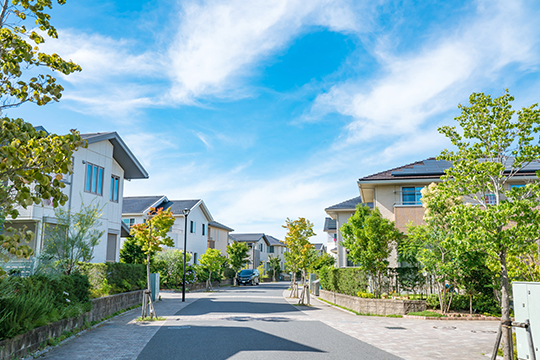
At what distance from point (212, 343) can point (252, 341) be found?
1.01 metres

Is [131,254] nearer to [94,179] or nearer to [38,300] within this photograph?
[94,179]

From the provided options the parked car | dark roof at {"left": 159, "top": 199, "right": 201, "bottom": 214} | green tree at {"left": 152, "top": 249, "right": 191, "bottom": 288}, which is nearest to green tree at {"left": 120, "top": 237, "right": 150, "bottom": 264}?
green tree at {"left": 152, "top": 249, "right": 191, "bottom": 288}

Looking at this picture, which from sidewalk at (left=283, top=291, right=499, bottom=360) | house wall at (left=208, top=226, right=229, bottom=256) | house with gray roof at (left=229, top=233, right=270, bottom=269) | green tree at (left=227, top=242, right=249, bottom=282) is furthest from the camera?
house with gray roof at (left=229, top=233, right=270, bottom=269)

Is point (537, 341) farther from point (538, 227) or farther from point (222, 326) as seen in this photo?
point (222, 326)

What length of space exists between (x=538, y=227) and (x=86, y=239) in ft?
51.7

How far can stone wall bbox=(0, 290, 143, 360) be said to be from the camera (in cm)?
834

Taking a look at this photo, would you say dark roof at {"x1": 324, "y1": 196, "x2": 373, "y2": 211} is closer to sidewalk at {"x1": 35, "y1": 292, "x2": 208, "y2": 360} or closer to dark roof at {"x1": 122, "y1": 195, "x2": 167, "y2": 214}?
dark roof at {"x1": 122, "y1": 195, "x2": 167, "y2": 214}

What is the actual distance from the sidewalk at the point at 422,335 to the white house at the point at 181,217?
28983 millimetres

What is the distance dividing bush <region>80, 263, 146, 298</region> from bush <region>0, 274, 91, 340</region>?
2.38 meters

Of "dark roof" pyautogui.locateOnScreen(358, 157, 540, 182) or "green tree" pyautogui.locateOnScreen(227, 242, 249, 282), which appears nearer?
"dark roof" pyautogui.locateOnScreen(358, 157, 540, 182)

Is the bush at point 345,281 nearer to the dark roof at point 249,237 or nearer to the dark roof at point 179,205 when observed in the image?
the dark roof at point 179,205

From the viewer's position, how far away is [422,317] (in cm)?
1636

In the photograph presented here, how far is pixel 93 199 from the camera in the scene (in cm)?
2248

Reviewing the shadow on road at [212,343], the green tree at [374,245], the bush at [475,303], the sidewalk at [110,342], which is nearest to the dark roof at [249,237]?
the green tree at [374,245]
